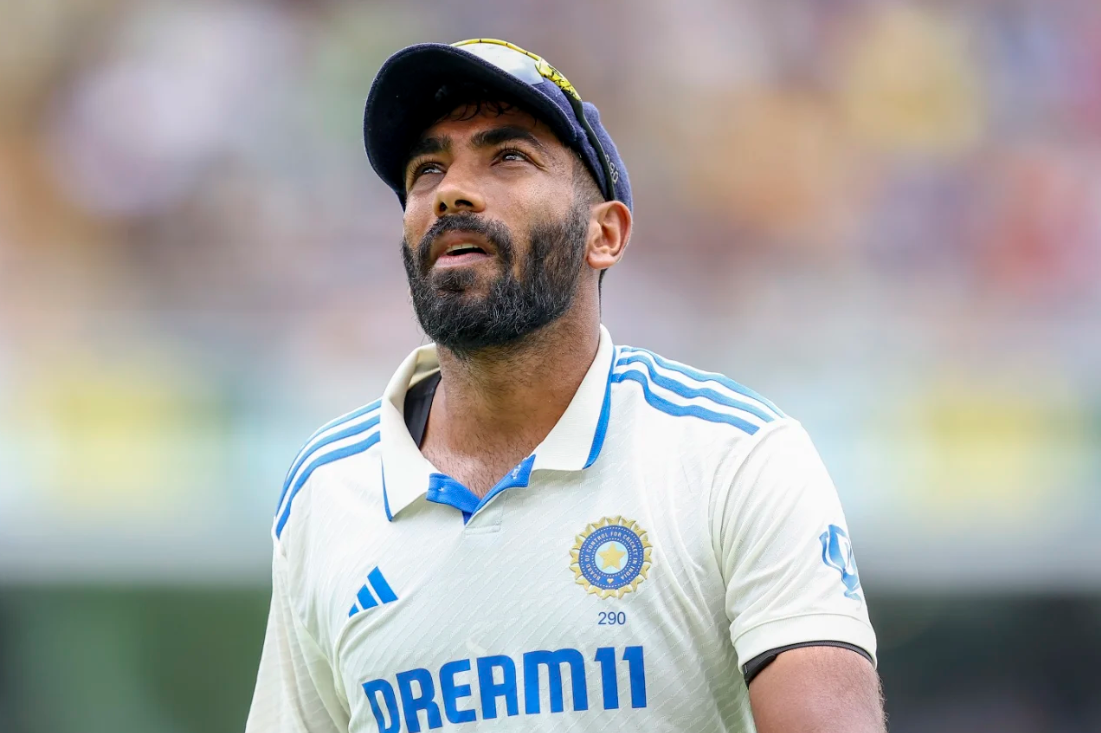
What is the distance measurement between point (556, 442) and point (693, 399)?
228mm

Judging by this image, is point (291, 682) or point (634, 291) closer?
point (291, 682)

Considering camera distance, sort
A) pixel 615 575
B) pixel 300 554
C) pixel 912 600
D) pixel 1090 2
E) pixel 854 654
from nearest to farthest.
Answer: pixel 854 654 → pixel 615 575 → pixel 300 554 → pixel 912 600 → pixel 1090 2

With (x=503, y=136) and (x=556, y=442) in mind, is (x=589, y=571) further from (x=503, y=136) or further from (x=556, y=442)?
(x=503, y=136)

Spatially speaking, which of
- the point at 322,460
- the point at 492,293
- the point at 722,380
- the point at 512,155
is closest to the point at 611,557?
the point at 722,380

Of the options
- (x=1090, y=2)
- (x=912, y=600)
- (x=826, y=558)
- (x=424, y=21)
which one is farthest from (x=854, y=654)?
(x=1090, y=2)

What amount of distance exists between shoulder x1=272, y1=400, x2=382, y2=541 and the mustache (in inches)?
13.8

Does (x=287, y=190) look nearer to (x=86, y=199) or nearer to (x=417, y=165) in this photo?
(x=86, y=199)

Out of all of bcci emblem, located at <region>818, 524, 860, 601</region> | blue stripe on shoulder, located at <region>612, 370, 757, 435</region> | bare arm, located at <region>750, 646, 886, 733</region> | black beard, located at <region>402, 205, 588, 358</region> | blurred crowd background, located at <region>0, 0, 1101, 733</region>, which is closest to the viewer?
bare arm, located at <region>750, 646, 886, 733</region>

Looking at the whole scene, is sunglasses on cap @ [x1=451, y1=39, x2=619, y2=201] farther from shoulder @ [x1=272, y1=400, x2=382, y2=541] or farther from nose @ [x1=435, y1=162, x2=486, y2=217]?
shoulder @ [x1=272, y1=400, x2=382, y2=541]

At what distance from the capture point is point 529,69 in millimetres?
2156

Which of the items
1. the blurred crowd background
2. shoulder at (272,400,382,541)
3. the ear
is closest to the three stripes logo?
shoulder at (272,400,382,541)

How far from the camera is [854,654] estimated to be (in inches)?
68.4

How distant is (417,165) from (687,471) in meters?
0.73

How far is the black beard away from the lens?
2.09 metres
